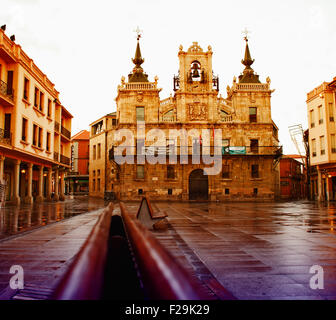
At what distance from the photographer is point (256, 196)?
109ft

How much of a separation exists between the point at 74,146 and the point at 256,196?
119 feet

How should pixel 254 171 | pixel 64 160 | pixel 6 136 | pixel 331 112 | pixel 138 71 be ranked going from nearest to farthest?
pixel 6 136, pixel 331 112, pixel 64 160, pixel 254 171, pixel 138 71

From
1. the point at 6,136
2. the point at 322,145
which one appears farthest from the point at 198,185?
the point at 6,136

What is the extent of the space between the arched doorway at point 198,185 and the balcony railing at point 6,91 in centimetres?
→ 1955

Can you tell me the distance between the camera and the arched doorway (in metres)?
33.7

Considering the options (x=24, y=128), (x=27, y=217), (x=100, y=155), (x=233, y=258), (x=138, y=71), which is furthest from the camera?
(x=100, y=155)

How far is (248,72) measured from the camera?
36.9 meters

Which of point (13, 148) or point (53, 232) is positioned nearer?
point (53, 232)

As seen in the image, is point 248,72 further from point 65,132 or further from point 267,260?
point 267,260

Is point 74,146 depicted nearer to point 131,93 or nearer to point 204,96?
point 131,93

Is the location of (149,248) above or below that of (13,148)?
below

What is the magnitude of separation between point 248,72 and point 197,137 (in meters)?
10.5
